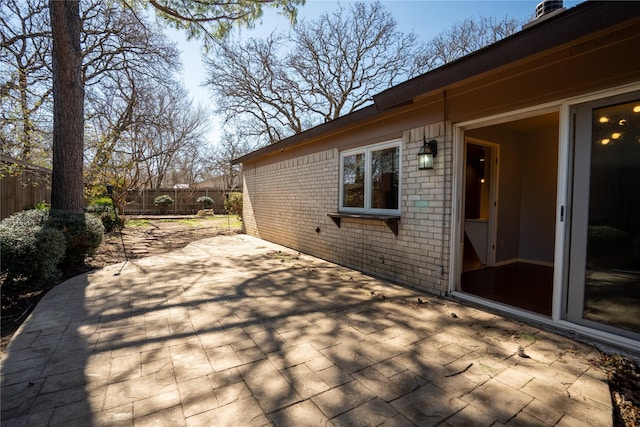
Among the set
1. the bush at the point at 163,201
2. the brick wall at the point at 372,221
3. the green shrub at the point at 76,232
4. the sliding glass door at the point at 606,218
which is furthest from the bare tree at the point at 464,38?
the bush at the point at 163,201

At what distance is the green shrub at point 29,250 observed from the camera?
132 inches

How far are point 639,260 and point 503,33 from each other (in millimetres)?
13863

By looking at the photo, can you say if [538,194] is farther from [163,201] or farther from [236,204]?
[163,201]

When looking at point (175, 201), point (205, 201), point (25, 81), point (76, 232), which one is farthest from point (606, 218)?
point (175, 201)

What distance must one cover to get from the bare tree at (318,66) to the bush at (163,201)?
6764 millimetres

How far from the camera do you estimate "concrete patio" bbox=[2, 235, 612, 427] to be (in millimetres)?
1711

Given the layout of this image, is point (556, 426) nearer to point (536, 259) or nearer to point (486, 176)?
point (486, 176)

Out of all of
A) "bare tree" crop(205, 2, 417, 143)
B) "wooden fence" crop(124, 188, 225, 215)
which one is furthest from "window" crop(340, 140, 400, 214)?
"wooden fence" crop(124, 188, 225, 215)

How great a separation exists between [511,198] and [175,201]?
18789 millimetres

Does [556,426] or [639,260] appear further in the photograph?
[639,260]

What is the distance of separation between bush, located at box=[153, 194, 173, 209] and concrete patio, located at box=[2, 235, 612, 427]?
1574 cm

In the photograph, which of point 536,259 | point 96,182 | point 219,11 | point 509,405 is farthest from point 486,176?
point 96,182

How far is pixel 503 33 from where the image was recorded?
41.0ft

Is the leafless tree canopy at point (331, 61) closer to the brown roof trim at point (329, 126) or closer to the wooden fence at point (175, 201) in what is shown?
the wooden fence at point (175, 201)
